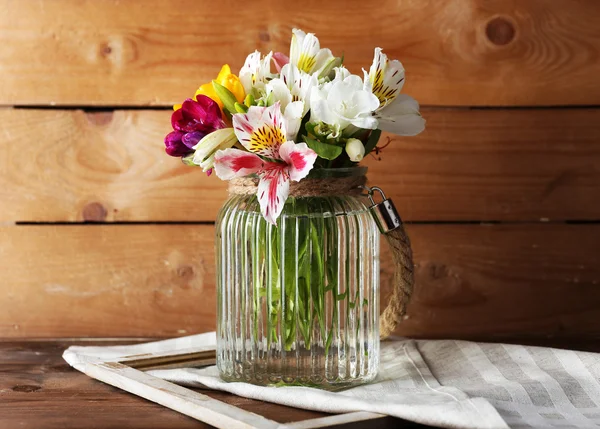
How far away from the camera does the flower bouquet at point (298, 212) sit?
85 cm

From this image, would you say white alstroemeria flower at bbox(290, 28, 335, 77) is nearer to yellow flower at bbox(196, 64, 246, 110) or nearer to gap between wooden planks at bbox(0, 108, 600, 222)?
yellow flower at bbox(196, 64, 246, 110)

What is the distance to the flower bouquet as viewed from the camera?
2.80 ft

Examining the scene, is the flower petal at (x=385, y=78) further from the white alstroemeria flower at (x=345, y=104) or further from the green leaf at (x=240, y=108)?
the green leaf at (x=240, y=108)

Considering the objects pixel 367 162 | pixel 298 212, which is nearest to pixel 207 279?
pixel 367 162

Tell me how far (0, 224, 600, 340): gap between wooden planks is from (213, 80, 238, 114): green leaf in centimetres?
39

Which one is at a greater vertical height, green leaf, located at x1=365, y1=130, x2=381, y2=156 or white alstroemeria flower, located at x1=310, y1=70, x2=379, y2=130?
white alstroemeria flower, located at x1=310, y1=70, x2=379, y2=130

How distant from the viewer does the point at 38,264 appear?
1.26 metres

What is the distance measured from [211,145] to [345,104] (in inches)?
6.0

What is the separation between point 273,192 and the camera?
0.84 m

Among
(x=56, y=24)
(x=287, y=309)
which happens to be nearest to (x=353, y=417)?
(x=287, y=309)

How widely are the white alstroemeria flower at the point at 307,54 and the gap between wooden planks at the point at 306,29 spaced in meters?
0.31

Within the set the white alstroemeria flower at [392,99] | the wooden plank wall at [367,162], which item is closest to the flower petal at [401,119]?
the white alstroemeria flower at [392,99]

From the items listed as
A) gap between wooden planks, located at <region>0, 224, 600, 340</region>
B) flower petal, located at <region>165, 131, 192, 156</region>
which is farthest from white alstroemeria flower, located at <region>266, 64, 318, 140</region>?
gap between wooden planks, located at <region>0, 224, 600, 340</region>

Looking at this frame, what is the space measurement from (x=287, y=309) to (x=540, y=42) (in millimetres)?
628
